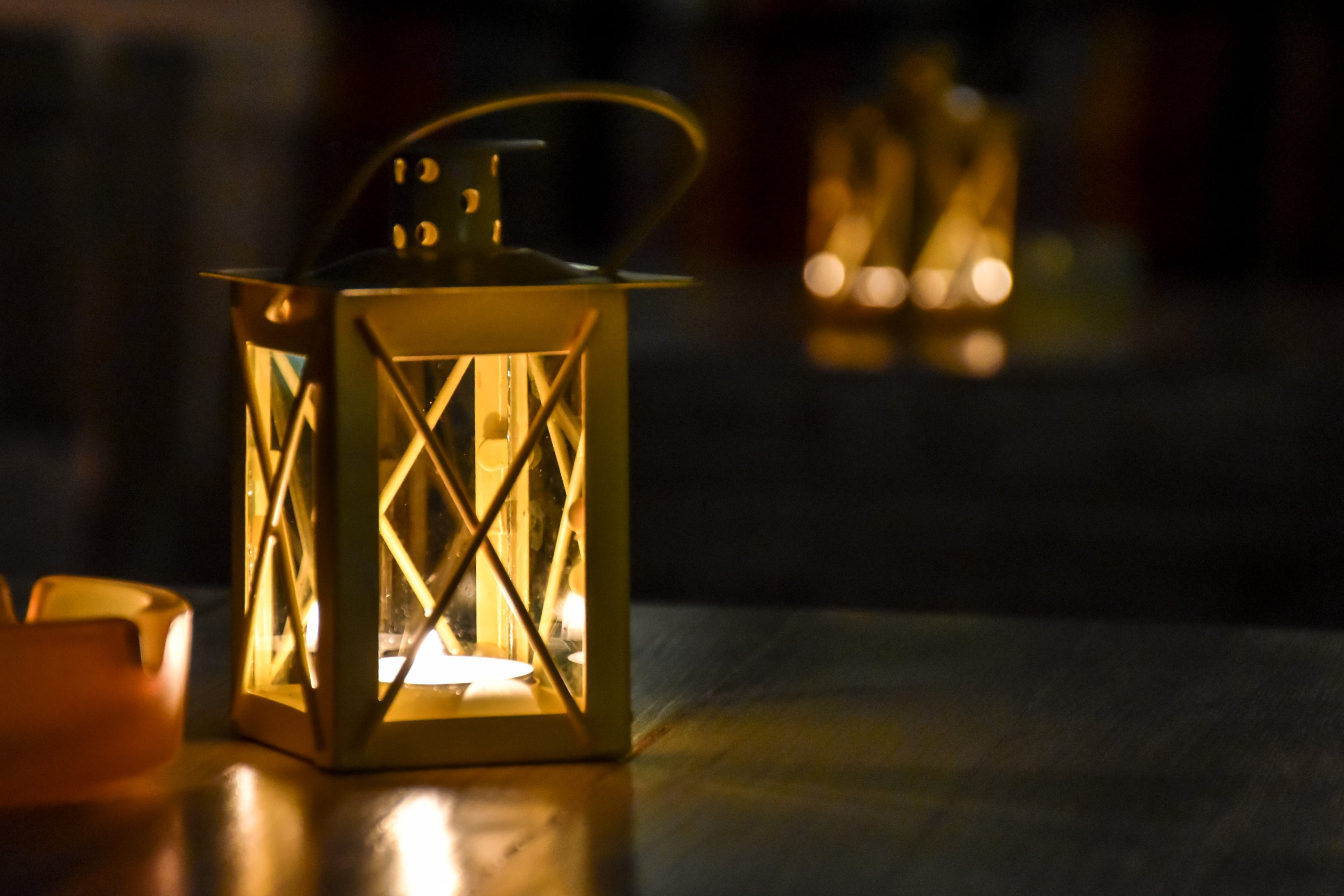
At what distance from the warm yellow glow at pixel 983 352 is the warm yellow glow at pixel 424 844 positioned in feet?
3.14

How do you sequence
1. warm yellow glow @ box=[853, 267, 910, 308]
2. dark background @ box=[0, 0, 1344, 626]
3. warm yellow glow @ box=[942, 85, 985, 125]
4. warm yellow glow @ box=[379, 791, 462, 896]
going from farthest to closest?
warm yellow glow @ box=[853, 267, 910, 308], warm yellow glow @ box=[942, 85, 985, 125], dark background @ box=[0, 0, 1344, 626], warm yellow glow @ box=[379, 791, 462, 896]

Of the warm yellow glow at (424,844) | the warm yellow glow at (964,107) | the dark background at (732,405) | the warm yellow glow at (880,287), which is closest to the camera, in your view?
the warm yellow glow at (424,844)

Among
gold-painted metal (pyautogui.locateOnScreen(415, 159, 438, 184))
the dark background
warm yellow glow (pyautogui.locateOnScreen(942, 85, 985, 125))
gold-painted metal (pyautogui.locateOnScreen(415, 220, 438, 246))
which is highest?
warm yellow glow (pyautogui.locateOnScreen(942, 85, 985, 125))

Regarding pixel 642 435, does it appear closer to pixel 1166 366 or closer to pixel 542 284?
pixel 1166 366

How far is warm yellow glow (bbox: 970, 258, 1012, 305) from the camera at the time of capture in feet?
5.65

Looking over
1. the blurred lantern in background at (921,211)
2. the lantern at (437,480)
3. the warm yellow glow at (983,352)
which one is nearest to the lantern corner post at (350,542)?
the lantern at (437,480)

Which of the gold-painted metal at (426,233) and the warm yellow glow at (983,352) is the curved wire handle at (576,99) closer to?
the gold-painted metal at (426,233)

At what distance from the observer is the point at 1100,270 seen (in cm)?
188

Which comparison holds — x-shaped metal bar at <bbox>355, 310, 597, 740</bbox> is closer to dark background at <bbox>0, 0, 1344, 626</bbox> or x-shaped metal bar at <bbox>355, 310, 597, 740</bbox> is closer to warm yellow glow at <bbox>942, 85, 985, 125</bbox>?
dark background at <bbox>0, 0, 1344, 626</bbox>

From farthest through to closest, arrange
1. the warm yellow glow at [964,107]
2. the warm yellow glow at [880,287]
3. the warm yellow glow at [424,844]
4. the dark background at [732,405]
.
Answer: the warm yellow glow at [880,287], the warm yellow glow at [964,107], the dark background at [732,405], the warm yellow glow at [424,844]

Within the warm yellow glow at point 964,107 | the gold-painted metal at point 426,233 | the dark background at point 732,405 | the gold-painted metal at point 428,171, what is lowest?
the dark background at point 732,405

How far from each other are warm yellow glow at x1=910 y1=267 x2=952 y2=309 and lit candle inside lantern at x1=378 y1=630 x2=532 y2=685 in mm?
1335

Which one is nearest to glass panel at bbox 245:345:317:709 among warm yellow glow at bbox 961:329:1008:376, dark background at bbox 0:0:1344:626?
dark background at bbox 0:0:1344:626

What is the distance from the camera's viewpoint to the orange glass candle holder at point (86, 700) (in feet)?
1.12
